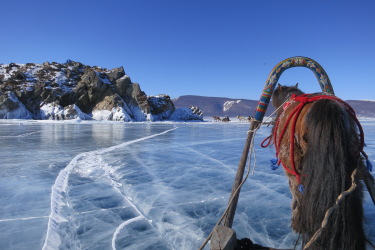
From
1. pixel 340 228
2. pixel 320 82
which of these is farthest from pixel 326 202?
pixel 320 82

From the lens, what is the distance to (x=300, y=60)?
2.38 m

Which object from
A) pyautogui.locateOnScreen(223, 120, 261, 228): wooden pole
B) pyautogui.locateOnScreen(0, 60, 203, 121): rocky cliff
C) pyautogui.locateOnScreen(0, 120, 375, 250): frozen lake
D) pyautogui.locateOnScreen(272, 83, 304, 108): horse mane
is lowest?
pyautogui.locateOnScreen(0, 120, 375, 250): frozen lake

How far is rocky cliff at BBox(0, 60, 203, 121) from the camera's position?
3447 cm

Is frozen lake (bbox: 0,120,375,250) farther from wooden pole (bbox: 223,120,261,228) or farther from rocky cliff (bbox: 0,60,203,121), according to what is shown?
rocky cliff (bbox: 0,60,203,121)

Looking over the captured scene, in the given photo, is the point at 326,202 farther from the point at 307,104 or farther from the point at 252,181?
the point at 252,181

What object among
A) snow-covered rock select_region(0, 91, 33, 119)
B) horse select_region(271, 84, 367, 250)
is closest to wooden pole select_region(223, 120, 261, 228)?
horse select_region(271, 84, 367, 250)

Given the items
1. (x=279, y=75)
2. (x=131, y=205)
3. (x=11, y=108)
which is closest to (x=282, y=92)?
(x=279, y=75)

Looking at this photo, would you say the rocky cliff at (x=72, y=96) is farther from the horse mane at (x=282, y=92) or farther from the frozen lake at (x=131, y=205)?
the horse mane at (x=282, y=92)

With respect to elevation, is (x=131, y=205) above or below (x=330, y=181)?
below

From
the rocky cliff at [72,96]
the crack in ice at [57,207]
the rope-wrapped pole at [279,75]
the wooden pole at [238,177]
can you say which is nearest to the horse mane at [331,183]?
the wooden pole at [238,177]

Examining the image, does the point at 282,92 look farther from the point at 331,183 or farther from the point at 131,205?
the point at 131,205

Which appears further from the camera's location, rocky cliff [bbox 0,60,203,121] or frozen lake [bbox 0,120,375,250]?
rocky cliff [bbox 0,60,203,121]

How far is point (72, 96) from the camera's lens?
38.9 meters

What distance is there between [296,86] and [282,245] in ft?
5.48
